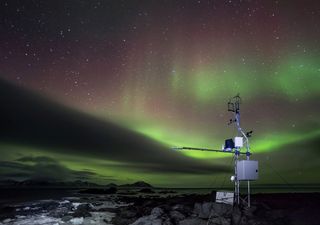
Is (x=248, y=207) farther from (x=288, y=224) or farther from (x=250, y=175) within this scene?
(x=288, y=224)

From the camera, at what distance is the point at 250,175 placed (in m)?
22.7

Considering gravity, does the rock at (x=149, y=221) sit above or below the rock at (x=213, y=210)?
below

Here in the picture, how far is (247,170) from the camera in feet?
74.6

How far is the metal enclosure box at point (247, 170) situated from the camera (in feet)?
74.4

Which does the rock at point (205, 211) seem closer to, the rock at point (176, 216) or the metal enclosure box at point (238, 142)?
the rock at point (176, 216)

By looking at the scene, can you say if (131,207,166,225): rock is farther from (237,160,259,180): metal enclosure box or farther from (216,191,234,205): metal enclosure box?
(237,160,259,180): metal enclosure box

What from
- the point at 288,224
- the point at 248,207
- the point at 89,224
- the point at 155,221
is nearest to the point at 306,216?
the point at 288,224

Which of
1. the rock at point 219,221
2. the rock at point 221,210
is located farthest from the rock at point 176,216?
the rock at point 219,221

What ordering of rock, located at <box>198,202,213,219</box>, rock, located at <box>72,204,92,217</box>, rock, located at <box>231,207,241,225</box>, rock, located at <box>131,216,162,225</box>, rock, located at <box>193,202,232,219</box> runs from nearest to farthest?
rock, located at <box>231,207,241,225</box> < rock, located at <box>193,202,232,219</box> < rock, located at <box>131,216,162,225</box> < rock, located at <box>198,202,213,219</box> < rock, located at <box>72,204,92,217</box>

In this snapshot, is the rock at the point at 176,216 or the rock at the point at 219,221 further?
the rock at the point at 176,216

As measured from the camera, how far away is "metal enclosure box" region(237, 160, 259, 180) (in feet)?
74.4

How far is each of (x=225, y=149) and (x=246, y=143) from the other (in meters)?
1.57

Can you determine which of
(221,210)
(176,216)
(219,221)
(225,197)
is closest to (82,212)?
(176,216)

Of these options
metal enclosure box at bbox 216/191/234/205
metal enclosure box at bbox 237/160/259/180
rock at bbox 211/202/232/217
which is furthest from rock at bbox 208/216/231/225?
metal enclosure box at bbox 237/160/259/180
